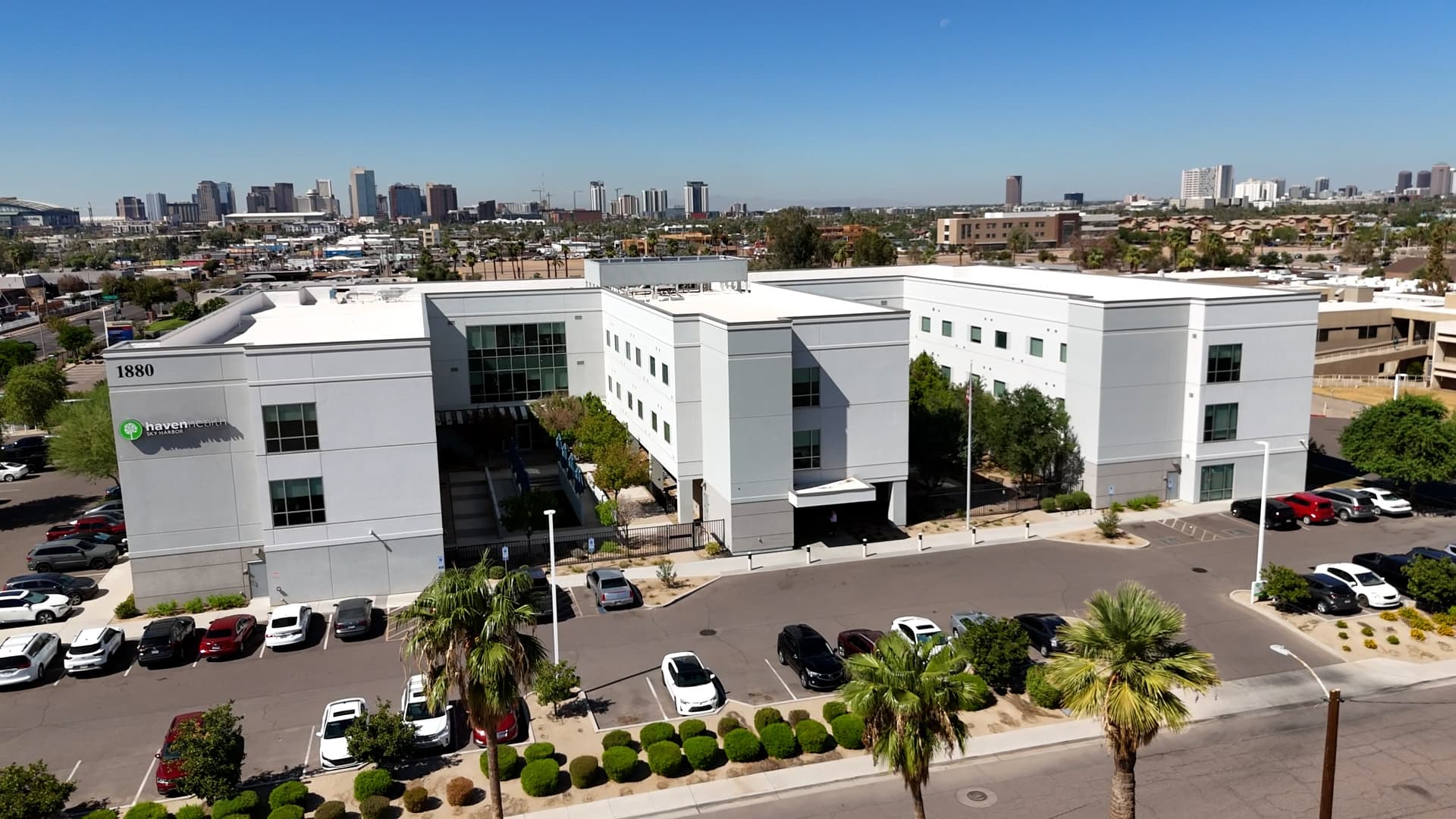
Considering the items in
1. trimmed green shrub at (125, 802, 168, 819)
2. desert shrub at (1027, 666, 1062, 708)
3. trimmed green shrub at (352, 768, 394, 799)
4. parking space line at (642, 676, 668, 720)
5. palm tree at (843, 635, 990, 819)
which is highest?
palm tree at (843, 635, 990, 819)

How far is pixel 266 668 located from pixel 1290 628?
34.5 m

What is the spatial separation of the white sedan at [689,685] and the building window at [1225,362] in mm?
30414

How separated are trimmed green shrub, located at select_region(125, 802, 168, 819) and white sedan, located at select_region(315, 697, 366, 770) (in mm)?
3854

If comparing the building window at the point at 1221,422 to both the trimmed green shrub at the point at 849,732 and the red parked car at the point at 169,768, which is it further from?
the red parked car at the point at 169,768

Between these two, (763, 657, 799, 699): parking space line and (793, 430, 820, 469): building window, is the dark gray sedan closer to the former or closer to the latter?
(763, 657, 799, 699): parking space line

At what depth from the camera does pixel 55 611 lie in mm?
36000

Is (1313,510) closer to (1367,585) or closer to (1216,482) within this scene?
(1216,482)

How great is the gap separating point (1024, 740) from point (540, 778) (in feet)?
42.4

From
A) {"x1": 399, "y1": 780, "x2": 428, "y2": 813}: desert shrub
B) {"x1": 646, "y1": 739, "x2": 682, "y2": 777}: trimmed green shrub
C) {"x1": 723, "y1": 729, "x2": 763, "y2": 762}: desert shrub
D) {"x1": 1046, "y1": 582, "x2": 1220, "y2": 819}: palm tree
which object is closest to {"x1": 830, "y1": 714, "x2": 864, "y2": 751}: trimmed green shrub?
{"x1": 723, "y1": 729, "x2": 763, "y2": 762}: desert shrub

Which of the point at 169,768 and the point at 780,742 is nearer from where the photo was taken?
the point at 169,768

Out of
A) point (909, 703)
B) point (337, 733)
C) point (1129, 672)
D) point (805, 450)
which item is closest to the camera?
point (1129, 672)

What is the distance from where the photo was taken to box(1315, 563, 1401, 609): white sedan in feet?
113

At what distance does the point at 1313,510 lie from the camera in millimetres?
44156

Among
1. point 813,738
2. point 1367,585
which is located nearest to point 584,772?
point 813,738
